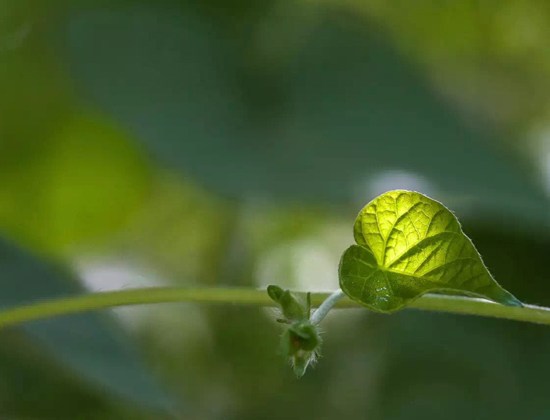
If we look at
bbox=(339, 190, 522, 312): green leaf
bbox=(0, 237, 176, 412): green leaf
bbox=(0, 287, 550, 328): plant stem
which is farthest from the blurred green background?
bbox=(339, 190, 522, 312): green leaf

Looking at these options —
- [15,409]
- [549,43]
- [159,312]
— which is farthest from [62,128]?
[549,43]

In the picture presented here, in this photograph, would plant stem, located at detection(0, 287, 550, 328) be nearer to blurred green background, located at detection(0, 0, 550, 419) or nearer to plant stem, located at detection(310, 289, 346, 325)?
plant stem, located at detection(310, 289, 346, 325)

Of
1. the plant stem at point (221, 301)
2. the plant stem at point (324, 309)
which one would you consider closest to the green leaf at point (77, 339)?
the plant stem at point (221, 301)

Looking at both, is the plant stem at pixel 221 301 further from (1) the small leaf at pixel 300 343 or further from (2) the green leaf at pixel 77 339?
(2) the green leaf at pixel 77 339

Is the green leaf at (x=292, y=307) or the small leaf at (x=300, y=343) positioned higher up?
the green leaf at (x=292, y=307)

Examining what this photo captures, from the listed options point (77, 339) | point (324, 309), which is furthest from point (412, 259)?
point (77, 339)

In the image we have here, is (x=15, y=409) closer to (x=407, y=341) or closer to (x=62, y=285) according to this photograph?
(x=62, y=285)
